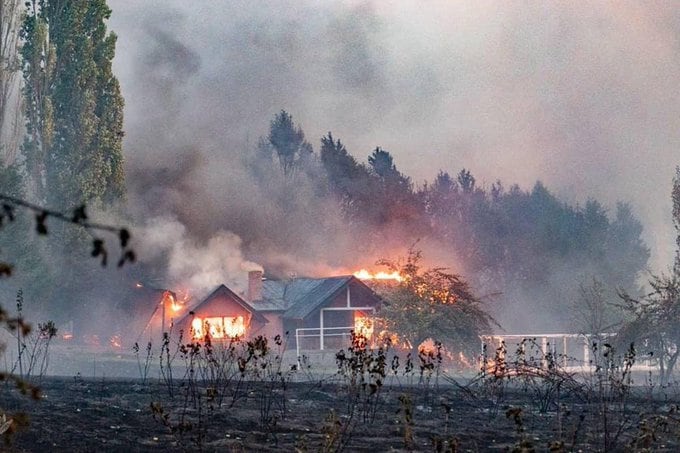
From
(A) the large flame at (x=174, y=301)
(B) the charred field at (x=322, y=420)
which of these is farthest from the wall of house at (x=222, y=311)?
(B) the charred field at (x=322, y=420)

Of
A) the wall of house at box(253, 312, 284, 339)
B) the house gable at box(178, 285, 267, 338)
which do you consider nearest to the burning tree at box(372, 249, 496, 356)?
the house gable at box(178, 285, 267, 338)

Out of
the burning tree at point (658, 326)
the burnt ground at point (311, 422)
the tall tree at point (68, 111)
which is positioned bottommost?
the burnt ground at point (311, 422)

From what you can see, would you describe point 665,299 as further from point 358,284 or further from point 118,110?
point 118,110

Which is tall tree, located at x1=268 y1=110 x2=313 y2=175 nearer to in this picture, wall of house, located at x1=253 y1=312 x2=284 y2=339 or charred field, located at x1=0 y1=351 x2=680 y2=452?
wall of house, located at x1=253 y1=312 x2=284 y2=339

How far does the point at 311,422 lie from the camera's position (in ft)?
47.2

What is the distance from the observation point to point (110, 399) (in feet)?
55.1

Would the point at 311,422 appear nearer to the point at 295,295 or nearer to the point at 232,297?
the point at 232,297

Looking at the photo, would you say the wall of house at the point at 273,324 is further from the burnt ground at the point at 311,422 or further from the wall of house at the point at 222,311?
the burnt ground at the point at 311,422

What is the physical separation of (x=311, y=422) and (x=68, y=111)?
38.7 meters

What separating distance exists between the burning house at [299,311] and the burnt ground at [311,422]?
32808 millimetres

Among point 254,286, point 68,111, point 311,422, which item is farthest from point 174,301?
point 311,422

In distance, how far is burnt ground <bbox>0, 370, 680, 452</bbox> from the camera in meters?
11.4

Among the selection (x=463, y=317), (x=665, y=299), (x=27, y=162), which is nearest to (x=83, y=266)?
(x=27, y=162)

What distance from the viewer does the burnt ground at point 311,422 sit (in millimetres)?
11367
